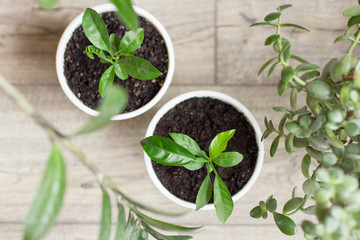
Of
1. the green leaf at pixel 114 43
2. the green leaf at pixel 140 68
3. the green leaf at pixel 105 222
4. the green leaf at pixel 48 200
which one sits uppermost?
the green leaf at pixel 48 200

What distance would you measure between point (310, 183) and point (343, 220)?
0.21 m

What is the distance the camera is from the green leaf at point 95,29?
0.89 metres

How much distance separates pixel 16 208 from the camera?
116 centimetres

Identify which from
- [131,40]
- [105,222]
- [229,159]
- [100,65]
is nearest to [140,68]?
[131,40]

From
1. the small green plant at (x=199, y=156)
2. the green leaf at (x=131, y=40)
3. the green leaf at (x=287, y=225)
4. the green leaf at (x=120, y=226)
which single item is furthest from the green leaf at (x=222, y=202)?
the green leaf at (x=131, y=40)

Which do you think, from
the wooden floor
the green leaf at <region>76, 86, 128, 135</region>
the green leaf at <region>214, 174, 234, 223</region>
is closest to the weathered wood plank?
the wooden floor

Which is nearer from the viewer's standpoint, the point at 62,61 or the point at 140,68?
the point at 140,68

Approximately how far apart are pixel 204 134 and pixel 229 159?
0.16 meters

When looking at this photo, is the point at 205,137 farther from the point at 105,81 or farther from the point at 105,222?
the point at 105,222

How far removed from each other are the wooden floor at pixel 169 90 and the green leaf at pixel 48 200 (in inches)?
23.5

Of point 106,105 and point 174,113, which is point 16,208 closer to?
point 174,113

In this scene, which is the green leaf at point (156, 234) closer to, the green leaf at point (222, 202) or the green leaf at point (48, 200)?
the green leaf at point (222, 202)

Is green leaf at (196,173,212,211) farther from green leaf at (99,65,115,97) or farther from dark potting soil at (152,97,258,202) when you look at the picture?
green leaf at (99,65,115,97)

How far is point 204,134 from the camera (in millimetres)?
1032
